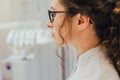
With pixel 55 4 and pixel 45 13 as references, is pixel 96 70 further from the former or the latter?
pixel 45 13

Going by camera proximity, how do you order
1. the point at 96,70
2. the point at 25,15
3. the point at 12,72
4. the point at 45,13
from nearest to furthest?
the point at 96,70
the point at 45,13
the point at 25,15
the point at 12,72

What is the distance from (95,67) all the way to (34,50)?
1.08m

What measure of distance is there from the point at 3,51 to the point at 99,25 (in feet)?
6.32

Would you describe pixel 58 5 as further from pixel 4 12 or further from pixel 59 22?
pixel 4 12

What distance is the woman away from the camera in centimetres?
80

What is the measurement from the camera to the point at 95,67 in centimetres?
81

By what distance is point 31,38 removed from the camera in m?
1.91

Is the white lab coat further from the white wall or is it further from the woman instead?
the white wall

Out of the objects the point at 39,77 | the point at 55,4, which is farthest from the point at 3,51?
the point at 55,4

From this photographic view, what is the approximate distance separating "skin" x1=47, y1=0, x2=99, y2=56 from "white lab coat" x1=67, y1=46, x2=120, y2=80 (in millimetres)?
28

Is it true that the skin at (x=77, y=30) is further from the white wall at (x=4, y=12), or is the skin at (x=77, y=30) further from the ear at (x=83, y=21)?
the white wall at (x=4, y=12)

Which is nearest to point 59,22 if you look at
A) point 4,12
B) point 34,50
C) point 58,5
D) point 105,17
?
point 58,5

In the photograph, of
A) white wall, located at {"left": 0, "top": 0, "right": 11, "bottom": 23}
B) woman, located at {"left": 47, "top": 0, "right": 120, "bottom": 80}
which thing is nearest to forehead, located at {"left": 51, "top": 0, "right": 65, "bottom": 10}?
woman, located at {"left": 47, "top": 0, "right": 120, "bottom": 80}

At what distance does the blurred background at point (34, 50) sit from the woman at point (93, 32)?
595mm
